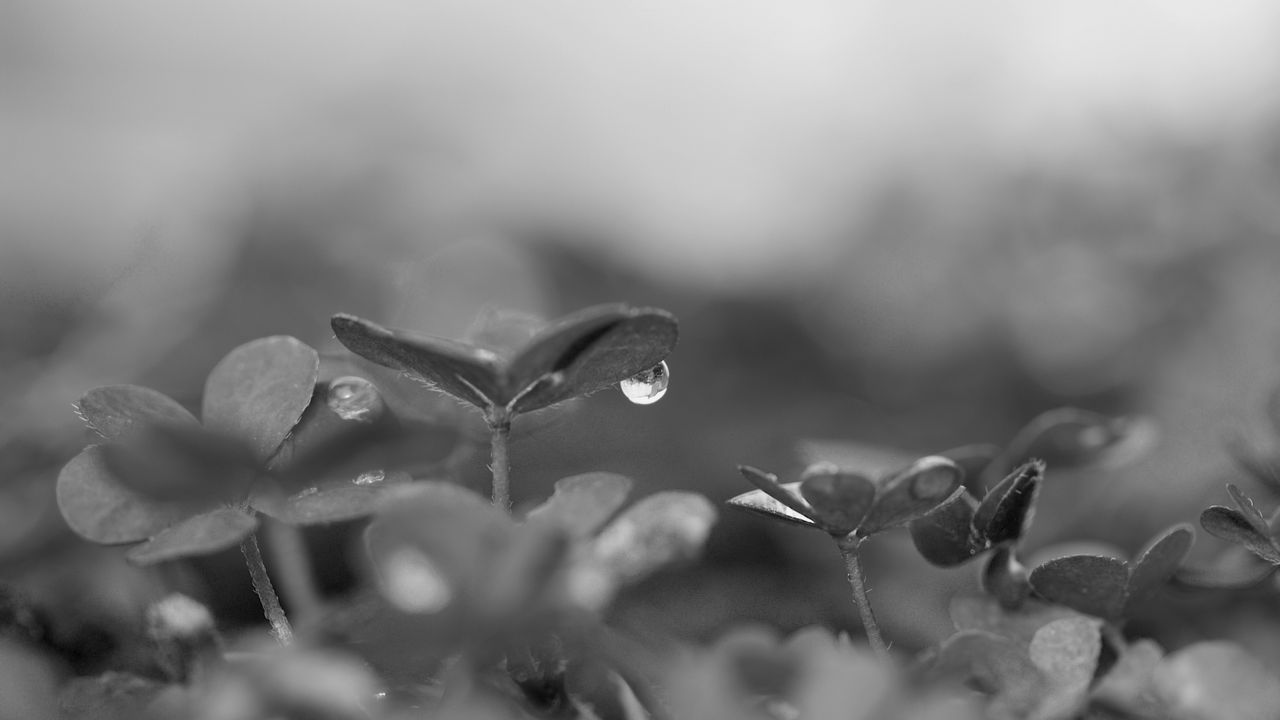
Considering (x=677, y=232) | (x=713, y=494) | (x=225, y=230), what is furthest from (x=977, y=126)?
(x=713, y=494)

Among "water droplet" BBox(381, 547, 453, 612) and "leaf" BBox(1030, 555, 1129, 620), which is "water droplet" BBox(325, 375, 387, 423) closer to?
"water droplet" BBox(381, 547, 453, 612)

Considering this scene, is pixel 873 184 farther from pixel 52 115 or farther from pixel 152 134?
pixel 52 115

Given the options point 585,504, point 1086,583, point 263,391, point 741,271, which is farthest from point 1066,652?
point 741,271

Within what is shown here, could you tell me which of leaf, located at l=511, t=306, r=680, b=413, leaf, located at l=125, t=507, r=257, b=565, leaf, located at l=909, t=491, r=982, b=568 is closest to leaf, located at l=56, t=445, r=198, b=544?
leaf, located at l=125, t=507, r=257, b=565

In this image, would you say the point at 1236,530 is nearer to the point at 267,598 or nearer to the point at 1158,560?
the point at 1158,560

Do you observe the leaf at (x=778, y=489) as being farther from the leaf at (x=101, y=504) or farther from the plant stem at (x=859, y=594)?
the leaf at (x=101, y=504)

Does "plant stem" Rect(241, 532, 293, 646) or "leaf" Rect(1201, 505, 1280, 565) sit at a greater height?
"leaf" Rect(1201, 505, 1280, 565)
